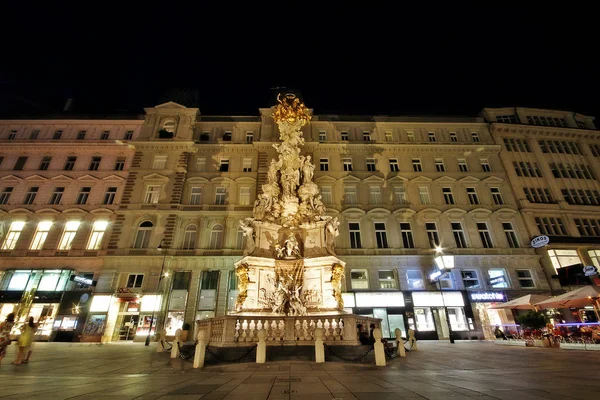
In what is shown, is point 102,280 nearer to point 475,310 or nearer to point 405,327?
point 405,327

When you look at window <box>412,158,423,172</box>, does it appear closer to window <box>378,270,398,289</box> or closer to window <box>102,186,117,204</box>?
window <box>378,270,398,289</box>

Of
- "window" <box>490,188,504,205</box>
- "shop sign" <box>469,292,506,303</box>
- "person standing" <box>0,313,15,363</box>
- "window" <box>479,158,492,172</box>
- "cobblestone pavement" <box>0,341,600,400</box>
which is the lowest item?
"cobblestone pavement" <box>0,341,600,400</box>

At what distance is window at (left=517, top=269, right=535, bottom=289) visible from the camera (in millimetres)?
24859

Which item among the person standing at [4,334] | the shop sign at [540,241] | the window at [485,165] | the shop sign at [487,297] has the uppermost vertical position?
the window at [485,165]

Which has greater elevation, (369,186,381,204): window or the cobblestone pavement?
(369,186,381,204): window

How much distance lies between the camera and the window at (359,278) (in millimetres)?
24609

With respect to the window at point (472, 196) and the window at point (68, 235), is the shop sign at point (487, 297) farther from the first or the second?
the window at point (68, 235)

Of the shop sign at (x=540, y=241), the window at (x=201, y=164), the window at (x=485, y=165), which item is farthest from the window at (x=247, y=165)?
the shop sign at (x=540, y=241)

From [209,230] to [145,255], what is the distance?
19.2 feet

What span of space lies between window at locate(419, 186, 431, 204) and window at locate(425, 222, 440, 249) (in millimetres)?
2571

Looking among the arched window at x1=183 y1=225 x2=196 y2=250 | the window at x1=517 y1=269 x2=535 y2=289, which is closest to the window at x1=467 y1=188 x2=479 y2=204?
the window at x1=517 y1=269 x2=535 y2=289

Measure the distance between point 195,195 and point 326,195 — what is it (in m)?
13.7

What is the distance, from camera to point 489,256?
2556cm

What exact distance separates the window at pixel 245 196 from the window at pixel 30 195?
21715mm
